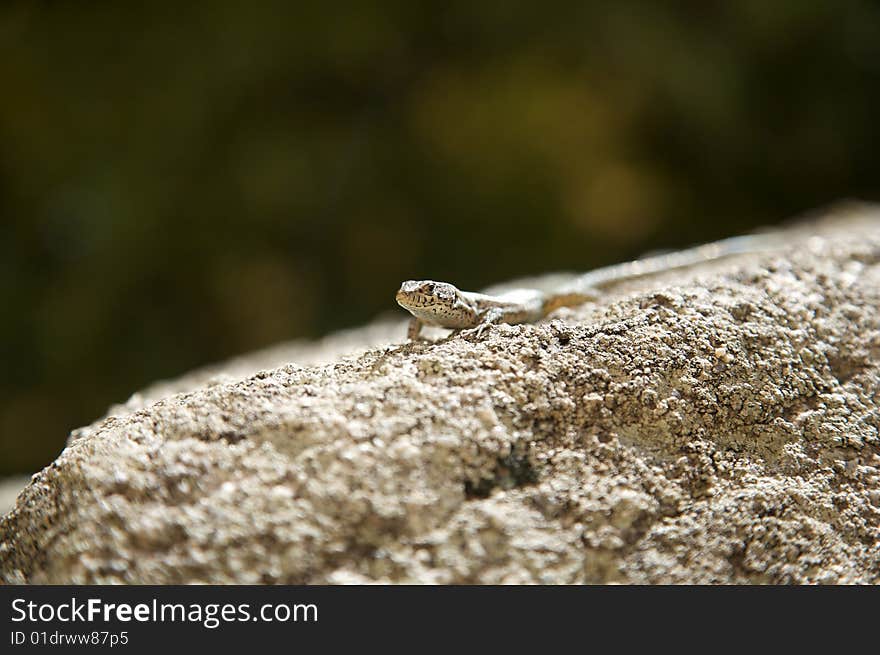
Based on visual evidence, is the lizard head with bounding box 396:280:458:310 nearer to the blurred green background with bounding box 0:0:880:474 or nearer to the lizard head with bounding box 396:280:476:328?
the lizard head with bounding box 396:280:476:328

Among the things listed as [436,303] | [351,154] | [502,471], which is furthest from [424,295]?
[351,154]

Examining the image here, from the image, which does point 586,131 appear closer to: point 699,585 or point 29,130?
point 29,130

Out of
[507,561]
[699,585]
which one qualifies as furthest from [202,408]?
[699,585]

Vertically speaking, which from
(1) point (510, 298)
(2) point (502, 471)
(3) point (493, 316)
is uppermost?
(1) point (510, 298)

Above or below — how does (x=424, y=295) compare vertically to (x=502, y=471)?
above

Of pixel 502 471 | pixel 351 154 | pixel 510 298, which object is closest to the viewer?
pixel 502 471

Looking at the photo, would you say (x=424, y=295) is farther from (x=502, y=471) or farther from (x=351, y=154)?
(x=351, y=154)
